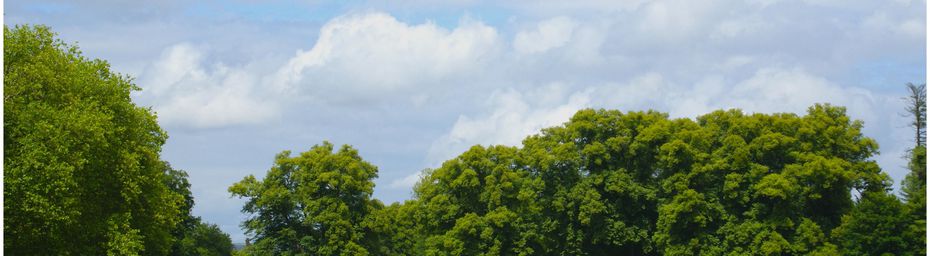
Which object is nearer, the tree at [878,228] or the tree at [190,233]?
the tree at [878,228]

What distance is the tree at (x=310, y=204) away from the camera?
80.9 meters

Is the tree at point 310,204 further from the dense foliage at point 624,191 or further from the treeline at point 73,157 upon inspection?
the treeline at point 73,157

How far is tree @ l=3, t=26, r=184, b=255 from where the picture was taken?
45812 mm

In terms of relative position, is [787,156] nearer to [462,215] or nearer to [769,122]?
[769,122]

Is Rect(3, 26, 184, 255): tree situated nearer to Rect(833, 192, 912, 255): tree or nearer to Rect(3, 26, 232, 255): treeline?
Rect(3, 26, 232, 255): treeline

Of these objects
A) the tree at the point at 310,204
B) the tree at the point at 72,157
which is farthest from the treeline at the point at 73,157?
the tree at the point at 310,204

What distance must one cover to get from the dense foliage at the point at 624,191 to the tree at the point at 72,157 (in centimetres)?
2413

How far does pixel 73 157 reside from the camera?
47.5m

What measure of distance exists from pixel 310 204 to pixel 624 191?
21247mm

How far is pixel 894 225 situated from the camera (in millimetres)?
65750

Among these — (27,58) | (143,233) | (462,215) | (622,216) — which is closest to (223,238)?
(462,215)

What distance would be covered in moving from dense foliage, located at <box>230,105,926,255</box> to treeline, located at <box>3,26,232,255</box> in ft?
75.2

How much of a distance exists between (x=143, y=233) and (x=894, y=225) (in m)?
40.1

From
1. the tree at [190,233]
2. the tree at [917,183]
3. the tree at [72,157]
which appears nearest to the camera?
the tree at [72,157]
